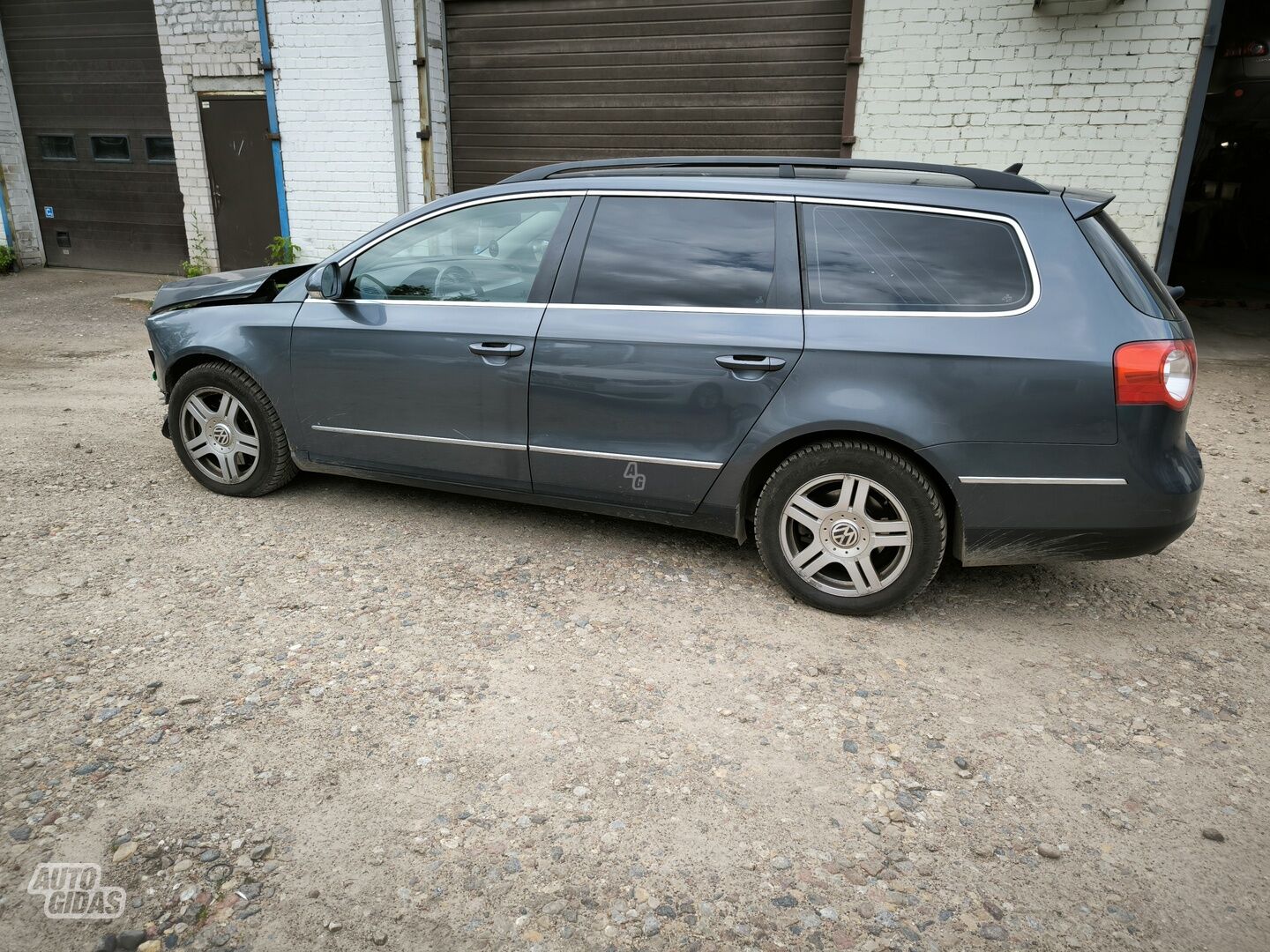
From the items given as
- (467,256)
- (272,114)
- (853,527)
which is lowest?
(853,527)

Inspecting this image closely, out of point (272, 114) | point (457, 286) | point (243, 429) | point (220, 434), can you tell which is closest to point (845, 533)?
point (457, 286)

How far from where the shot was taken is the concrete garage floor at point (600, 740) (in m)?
2.14

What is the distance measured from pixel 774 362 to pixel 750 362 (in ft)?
0.32

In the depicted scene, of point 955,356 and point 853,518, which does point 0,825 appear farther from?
point 955,356

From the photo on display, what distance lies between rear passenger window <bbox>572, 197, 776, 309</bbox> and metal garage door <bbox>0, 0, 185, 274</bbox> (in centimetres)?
1041

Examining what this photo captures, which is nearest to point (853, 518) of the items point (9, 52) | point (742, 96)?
point (742, 96)

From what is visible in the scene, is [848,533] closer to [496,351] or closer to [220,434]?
[496,351]

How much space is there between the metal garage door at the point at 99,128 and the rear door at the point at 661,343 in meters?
10.4

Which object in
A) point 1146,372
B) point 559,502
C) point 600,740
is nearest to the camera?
point 600,740

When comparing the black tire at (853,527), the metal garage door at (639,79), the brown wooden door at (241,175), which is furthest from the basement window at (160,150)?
the black tire at (853,527)

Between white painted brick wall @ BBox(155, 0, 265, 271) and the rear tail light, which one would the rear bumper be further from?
white painted brick wall @ BBox(155, 0, 265, 271)

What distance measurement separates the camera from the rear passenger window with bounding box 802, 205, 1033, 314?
3.16m

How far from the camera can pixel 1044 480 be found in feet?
10.2

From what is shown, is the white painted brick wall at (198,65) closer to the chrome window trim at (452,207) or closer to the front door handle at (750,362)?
the chrome window trim at (452,207)
